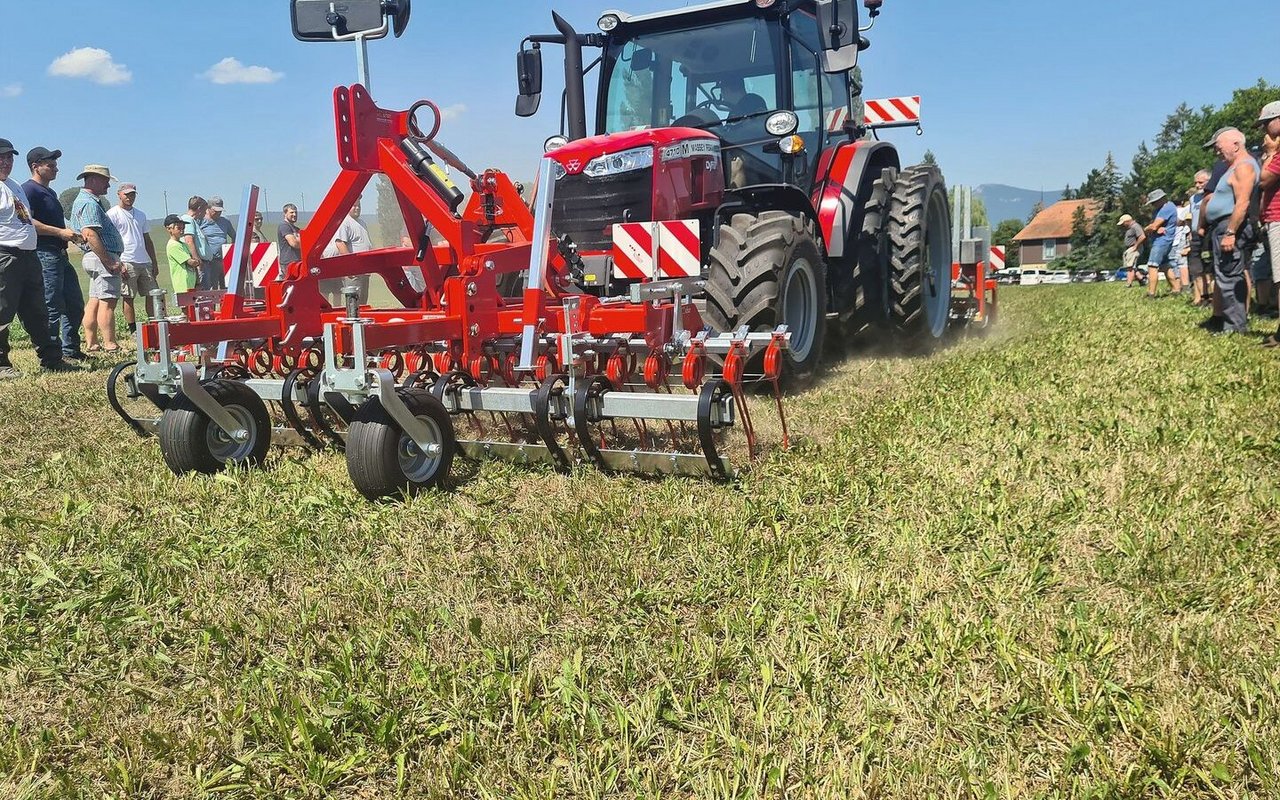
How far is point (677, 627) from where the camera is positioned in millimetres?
2541

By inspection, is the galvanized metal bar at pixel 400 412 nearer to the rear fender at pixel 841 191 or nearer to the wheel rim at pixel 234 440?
the wheel rim at pixel 234 440

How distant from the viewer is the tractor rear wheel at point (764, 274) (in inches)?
201

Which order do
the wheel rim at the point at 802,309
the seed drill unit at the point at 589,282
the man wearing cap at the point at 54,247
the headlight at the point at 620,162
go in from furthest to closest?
the man wearing cap at the point at 54,247
the wheel rim at the point at 802,309
the headlight at the point at 620,162
the seed drill unit at the point at 589,282

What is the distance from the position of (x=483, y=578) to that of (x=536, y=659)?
60cm

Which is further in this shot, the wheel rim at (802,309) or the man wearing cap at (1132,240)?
the man wearing cap at (1132,240)

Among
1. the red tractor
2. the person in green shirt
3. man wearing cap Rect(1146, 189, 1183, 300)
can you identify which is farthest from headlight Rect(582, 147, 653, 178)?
man wearing cap Rect(1146, 189, 1183, 300)

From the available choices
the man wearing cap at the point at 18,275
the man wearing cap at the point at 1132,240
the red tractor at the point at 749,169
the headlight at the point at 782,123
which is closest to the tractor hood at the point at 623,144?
the red tractor at the point at 749,169

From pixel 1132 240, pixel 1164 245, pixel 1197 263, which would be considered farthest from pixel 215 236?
pixel 1132 240

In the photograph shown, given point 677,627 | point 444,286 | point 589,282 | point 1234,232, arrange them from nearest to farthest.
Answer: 1. point 677,627
2. point 444,286
3. point 589,282
4. point 1234,232

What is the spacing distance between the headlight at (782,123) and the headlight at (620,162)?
3.07ft

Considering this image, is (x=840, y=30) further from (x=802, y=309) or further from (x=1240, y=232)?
(x=1240, y=232)

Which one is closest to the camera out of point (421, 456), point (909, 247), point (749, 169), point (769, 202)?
point (421, 456)

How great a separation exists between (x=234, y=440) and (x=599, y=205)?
2.61m

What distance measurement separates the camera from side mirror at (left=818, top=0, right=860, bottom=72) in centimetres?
560
